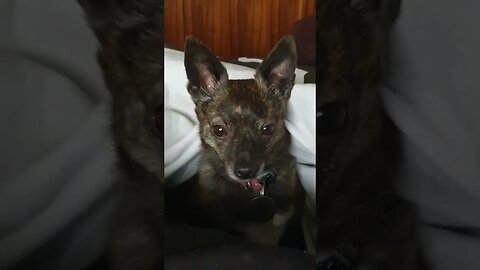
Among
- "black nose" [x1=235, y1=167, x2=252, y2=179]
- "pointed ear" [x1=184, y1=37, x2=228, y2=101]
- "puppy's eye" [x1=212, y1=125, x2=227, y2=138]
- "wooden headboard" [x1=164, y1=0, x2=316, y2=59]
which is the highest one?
"wooden headboard" [x1=164, y1=0, x2=316, y2=59]

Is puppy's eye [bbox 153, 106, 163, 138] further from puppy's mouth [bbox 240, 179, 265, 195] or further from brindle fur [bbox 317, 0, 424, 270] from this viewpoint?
brindle fur [bbox 317, 0, 424, 270]

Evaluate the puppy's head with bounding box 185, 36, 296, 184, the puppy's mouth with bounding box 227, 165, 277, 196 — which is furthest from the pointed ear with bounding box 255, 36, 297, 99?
the puppy's mouth with bounding box 227, 165, 277, 196

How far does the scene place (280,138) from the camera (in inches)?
40.8

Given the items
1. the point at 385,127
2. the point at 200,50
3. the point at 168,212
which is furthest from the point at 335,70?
the point at 168,212

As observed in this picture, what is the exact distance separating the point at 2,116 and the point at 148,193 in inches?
11.0

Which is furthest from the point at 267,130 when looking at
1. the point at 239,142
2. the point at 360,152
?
the point at 360,152

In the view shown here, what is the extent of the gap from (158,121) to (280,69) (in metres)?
0.22

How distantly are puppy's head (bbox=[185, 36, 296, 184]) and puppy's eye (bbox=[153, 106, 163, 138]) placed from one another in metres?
0.06

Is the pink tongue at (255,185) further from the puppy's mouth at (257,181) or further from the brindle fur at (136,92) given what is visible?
the brindle fur at (136,92)

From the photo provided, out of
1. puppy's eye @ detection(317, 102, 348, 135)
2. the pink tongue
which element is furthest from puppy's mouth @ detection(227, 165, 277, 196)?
puppy's eye @ detection(317, 102, 348, 135)

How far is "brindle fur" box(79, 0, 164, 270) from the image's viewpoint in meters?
1.05

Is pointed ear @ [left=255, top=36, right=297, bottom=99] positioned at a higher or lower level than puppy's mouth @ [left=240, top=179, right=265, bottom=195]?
higher

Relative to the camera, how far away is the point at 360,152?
3.50 ft

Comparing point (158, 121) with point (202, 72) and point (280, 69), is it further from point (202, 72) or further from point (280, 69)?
point (280, 69)
